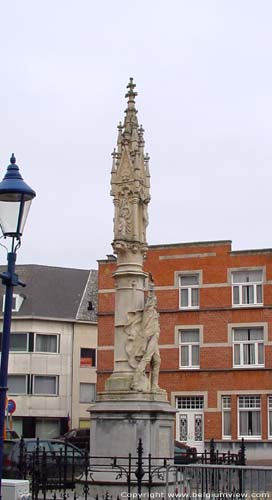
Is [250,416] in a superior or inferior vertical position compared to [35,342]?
inferior

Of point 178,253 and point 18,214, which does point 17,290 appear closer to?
point 178,253

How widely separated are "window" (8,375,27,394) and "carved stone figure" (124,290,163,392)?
30459mm

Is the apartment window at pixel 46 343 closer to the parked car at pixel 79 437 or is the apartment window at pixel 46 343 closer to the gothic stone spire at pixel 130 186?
the parked car at pixel 79 437

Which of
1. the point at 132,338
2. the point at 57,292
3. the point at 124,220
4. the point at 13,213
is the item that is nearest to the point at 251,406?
the point at 57,292

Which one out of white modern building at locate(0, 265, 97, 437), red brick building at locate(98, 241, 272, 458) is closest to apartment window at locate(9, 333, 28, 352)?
white modern building at locate(0, 265, 97, 437)

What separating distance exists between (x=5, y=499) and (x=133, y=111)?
11227mm

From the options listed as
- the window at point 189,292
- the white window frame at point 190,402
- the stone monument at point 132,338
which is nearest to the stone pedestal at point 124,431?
the stone monument at point 132,338

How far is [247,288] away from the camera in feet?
129

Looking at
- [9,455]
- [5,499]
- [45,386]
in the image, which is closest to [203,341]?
[45,386]

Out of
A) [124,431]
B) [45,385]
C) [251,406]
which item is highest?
[45,385]

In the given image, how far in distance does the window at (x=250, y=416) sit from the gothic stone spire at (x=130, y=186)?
21.1 metres

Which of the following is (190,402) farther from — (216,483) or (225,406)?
(216,483)

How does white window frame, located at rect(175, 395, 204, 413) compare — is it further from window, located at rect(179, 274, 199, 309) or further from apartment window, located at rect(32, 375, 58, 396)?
apartment window, located at rect(32, 375, 58, 396)

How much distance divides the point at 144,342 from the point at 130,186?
370 cm
